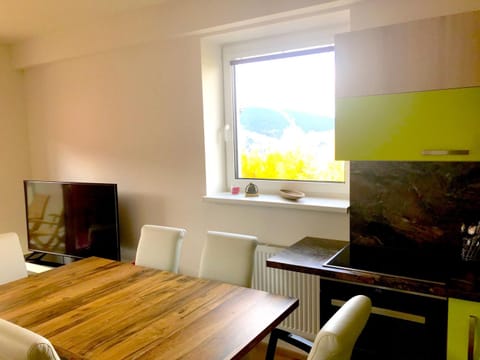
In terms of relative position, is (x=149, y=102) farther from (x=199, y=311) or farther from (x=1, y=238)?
(x=199, y=311)

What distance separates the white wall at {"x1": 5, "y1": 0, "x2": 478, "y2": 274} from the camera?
A: 2594 millimetres

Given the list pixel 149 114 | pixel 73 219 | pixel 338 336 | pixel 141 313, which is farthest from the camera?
pixel 73 219

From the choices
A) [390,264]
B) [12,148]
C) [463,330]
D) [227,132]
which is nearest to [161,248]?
[227,132]

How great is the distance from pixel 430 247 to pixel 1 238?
244cm

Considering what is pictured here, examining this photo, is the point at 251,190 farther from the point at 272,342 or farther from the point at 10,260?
the point at 10,260

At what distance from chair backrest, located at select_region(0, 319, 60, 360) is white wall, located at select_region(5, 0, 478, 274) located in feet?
5.66

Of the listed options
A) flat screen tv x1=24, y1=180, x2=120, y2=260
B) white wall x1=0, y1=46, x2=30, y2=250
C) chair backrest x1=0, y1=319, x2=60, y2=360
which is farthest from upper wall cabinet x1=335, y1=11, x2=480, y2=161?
white wall x1=0, y1=46, x2=30, y2=250

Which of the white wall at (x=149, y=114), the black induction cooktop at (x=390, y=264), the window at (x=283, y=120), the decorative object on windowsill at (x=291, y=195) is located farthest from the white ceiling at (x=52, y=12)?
the black induction cooktop at (x=390, y=264)

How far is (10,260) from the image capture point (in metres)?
2.36

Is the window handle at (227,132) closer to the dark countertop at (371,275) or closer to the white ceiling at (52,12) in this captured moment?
the white ceiling at (52,12)

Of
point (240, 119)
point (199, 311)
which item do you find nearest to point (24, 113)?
point (240, 119)

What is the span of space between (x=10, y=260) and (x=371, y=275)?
2054 mm

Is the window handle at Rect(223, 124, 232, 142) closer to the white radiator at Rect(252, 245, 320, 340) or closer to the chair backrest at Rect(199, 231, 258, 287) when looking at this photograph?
the white radiator at Rect(252, 245, 320, 340)

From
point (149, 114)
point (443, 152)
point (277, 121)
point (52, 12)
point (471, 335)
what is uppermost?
point (52, 12)
